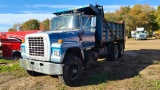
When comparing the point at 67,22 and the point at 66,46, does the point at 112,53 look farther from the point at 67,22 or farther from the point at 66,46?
the point at 66,46

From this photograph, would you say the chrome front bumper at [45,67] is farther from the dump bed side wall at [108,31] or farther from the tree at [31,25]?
the tree at [31,25]

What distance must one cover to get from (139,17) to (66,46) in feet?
212

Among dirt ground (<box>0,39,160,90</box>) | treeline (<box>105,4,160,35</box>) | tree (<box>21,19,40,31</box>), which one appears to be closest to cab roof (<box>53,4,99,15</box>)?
dirt ground (<box>0,39,160,90</box>)

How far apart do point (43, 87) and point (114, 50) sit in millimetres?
6758

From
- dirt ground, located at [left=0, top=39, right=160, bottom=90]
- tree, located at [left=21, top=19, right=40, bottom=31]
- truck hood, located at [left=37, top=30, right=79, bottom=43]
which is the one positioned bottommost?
dirt ground, located at [left=0, top=39, right=160, bottom=90]

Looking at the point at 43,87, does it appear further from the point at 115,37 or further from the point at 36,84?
the point at 115,37

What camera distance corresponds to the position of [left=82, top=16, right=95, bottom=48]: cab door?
9227 mm

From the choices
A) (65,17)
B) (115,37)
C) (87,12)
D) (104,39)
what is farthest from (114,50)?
(65,17)

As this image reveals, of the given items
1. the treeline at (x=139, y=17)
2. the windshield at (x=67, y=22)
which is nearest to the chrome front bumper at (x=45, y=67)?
the windshield at (x=67, y=22)

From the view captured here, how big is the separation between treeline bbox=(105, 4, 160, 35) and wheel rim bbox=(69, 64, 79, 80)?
178 ft

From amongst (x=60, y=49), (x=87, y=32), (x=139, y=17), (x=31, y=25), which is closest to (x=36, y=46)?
(x=60, y=49)

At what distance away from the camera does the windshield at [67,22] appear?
29.8 ft

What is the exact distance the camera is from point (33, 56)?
26.2 ft

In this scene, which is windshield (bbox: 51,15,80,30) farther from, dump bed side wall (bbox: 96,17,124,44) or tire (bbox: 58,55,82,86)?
dump bed side wall (bbox: 96,17,124,44)
